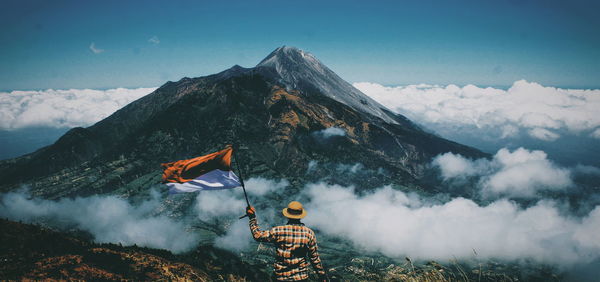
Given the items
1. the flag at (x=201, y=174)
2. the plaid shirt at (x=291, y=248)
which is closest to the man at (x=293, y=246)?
the plaid shirt at (x=291, y=248)

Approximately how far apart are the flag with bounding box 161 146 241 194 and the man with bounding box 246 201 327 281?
4.66m

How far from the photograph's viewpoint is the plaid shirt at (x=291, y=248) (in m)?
8.17

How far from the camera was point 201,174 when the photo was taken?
12.6 m

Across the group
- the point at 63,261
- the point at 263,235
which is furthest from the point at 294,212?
the point at 63,261

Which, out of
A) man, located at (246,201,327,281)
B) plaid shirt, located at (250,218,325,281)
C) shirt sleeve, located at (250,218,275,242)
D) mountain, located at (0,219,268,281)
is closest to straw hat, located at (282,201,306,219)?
man, located at (246,201,327,281)

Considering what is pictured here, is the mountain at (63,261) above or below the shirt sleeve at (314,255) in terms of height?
below

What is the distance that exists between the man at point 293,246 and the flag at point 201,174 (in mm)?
4660

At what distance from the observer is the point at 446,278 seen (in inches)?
318

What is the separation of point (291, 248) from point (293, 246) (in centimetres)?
10

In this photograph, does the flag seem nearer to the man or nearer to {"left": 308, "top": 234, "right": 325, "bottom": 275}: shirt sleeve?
the man

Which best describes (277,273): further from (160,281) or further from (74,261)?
(74,261)

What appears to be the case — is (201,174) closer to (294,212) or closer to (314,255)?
(294,212)

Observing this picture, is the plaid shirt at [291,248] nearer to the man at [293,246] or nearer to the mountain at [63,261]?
the man at [293,246]

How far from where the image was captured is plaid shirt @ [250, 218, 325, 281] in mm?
8172
